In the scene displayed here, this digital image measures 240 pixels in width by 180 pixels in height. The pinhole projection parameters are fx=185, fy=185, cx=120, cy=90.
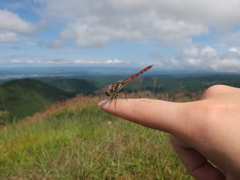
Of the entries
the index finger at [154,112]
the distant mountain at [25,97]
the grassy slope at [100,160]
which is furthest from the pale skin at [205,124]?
the distant mountain at [25,97]

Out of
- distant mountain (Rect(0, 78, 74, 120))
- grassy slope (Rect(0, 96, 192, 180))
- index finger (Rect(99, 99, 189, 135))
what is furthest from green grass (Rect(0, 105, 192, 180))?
distant mountain (Rect(0, 78, 74, 120))

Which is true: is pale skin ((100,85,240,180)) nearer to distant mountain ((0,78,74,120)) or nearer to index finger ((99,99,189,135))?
index finger ((99,99,189,135))

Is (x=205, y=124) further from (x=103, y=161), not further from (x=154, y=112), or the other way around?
(x=103, y=161)

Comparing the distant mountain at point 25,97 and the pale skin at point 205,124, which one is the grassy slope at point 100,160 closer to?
the pale skin at point 205,124

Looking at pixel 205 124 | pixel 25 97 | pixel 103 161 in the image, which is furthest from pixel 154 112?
pixel 25 97

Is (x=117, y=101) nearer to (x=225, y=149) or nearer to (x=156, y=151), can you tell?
(x=225, y=149)

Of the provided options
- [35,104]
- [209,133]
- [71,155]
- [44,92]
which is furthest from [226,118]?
[44,92]
